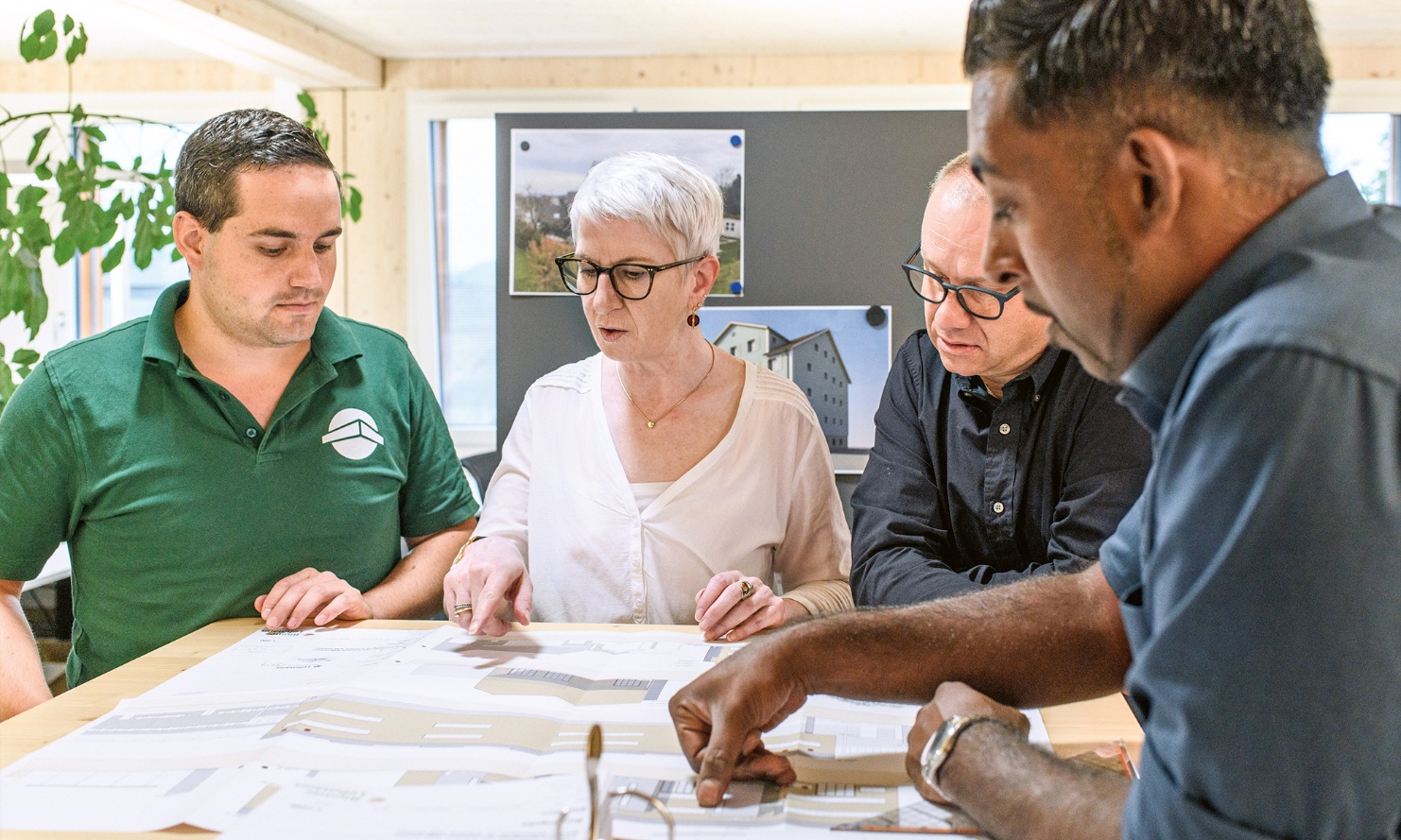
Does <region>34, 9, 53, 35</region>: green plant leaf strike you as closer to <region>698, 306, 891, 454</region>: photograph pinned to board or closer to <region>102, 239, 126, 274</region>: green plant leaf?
<region>102, 239, 126, 274</region>: green plant leaf

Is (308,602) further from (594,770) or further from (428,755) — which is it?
(594,770)

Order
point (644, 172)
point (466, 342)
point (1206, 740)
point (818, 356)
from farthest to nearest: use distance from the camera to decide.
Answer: point (466, 342) < point (818, 356) < point (644, 172) < point (1206, 740)

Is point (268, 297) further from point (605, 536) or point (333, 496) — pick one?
point (605, 536)

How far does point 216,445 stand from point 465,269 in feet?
12.1

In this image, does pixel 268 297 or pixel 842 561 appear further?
pixel 842 561

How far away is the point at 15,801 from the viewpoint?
972 mm

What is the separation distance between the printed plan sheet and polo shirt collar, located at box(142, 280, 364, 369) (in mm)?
559

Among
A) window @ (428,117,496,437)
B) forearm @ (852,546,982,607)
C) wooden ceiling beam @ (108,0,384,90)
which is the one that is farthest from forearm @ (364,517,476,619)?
window @ (428,117,496,437)

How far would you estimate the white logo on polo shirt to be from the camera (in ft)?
6.03

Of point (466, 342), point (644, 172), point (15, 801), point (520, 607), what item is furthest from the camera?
point (466, 342)

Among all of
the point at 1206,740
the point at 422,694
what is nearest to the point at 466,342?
the point at 422,694

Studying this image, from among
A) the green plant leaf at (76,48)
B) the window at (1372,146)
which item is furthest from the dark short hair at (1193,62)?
the window at (1372,146)

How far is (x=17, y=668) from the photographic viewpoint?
152 cm

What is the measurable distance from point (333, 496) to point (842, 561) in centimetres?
89
